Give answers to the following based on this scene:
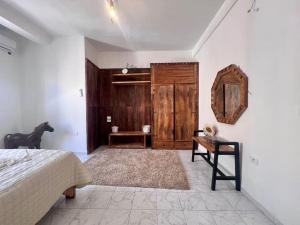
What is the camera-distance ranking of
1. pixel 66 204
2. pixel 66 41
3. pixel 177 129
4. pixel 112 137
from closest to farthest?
1. pixel 66 204
2. pixel 66 41
3. pixel 177 129
4. pixel 112 137

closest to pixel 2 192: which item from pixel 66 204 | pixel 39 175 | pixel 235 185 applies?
pixel 39 175

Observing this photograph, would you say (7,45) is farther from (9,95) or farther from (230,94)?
(230,94)

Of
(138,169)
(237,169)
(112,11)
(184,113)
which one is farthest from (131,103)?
(237,169)

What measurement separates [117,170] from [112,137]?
2.38 m

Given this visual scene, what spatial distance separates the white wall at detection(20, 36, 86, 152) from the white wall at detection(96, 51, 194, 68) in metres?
1.18

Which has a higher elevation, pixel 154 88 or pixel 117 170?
pixel 154 88

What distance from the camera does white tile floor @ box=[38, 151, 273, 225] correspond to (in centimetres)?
211

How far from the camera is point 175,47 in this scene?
5.59 metres

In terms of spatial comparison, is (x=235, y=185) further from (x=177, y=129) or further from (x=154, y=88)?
(x=154, y=88)

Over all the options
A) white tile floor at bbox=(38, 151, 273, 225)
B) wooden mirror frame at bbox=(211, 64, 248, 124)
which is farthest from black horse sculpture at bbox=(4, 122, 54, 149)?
wooden mirror frame at bbox=(211, 64, 248, 124)

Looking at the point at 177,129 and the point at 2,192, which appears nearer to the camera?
the point at 2,192

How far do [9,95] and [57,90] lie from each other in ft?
3.45

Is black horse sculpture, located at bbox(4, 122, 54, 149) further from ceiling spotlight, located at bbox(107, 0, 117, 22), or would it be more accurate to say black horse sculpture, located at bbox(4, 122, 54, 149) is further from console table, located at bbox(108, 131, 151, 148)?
ceiling spotlight, located at bbox(107, 0, 117, 22)

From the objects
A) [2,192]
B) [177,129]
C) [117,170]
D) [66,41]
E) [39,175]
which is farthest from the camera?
[177,129]
